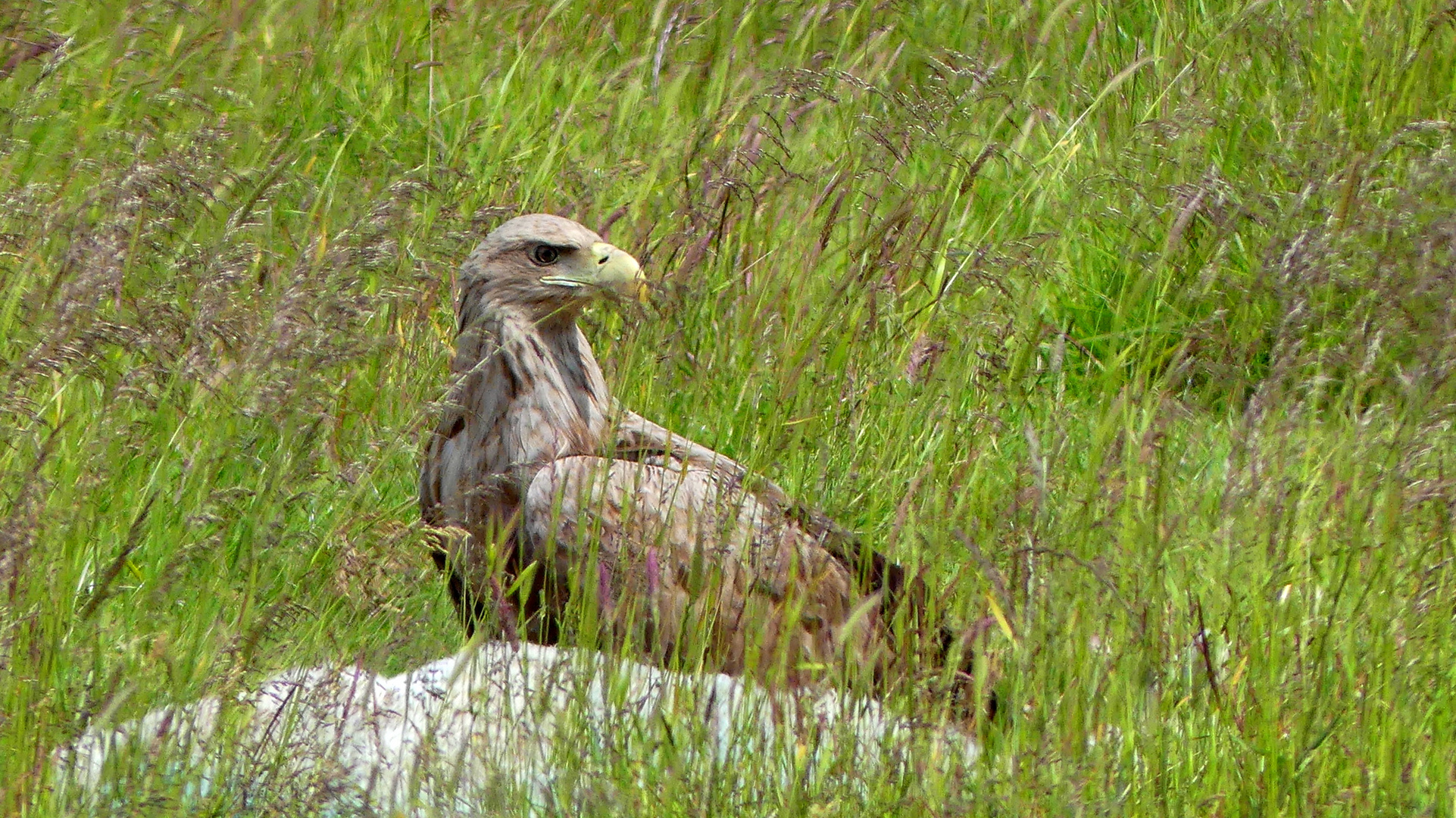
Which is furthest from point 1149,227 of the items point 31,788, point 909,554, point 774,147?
point 31,788

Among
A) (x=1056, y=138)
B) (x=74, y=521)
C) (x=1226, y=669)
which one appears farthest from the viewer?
(x=1056, y=138)

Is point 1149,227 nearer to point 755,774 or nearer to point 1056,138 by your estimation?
point 1056,138

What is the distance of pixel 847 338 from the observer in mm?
3514

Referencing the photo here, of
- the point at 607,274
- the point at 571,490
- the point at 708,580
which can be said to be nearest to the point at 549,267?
the point at 607,274

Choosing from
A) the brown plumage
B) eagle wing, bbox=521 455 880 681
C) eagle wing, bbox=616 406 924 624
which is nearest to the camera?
eagle wing, bbox=521 455 880 681

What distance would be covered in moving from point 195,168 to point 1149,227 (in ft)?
8.21

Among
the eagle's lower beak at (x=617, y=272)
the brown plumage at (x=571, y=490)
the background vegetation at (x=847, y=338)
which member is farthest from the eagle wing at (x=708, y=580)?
the eagle's lower beak at (x=617, y=272)

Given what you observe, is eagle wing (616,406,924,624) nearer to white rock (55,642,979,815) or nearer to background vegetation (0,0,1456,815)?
background vegetation (0,0,1456,815)

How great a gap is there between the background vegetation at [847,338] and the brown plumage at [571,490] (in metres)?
0.11

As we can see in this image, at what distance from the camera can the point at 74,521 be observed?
239 cm

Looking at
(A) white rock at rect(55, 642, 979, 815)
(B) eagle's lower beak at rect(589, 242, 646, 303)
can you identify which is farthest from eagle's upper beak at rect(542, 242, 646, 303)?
(A) white rock at rect(55, 642, 979, 815)

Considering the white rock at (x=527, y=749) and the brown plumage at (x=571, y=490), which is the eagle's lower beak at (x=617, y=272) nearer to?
the brown plumage at (x=571, y=490)

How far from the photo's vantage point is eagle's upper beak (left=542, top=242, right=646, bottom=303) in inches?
148

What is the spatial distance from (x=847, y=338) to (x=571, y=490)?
25.9 inches
